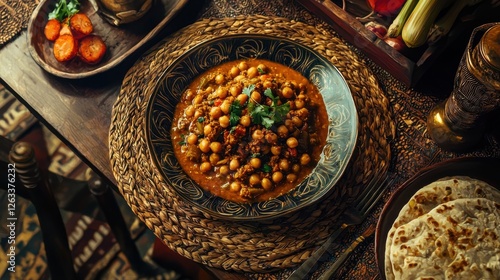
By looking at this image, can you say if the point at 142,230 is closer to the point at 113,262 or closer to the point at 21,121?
the point at 113,262

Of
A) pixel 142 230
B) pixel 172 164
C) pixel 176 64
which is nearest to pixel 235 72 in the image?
pixel 176 64

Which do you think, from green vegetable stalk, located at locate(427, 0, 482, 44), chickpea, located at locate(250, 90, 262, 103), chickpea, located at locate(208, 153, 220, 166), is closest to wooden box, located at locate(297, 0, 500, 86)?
green vegetable stalk, located at locate(427, 0, 482, 44)

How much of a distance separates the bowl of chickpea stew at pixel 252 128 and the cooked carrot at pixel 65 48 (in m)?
0.58

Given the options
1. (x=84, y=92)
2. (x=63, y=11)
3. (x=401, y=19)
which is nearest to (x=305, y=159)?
(x=401, y=19)

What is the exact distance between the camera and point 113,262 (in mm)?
3742

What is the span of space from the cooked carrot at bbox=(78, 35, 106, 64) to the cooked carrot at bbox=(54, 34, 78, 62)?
0.13 ft

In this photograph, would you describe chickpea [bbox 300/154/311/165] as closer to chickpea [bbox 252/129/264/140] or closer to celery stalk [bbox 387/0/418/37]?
chickpea [bbox 252/129/264/140]

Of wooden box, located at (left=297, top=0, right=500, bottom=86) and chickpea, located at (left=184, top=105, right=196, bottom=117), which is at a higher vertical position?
chickpea, located at (left=184, top=105, right=196, bottom=117)

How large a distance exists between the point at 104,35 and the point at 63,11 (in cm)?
25

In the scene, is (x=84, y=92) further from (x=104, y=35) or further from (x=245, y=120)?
(x=245, y=120)

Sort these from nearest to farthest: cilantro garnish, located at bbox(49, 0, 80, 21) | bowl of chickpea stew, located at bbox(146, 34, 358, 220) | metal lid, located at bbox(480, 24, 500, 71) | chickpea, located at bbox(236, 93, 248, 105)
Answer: metal lid, located at bbox(480, 24, 500, 71), bowl of chickpea stew, located at bbox(146, 34, 358, 220), chickpea, located at bbox(236, 93, 248, 105), cilantro garnish, located at bbox(49, 0, 80, 21)

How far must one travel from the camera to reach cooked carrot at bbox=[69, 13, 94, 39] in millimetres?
2996

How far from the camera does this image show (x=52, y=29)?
299 centimetres

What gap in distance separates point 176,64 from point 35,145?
1730mm
